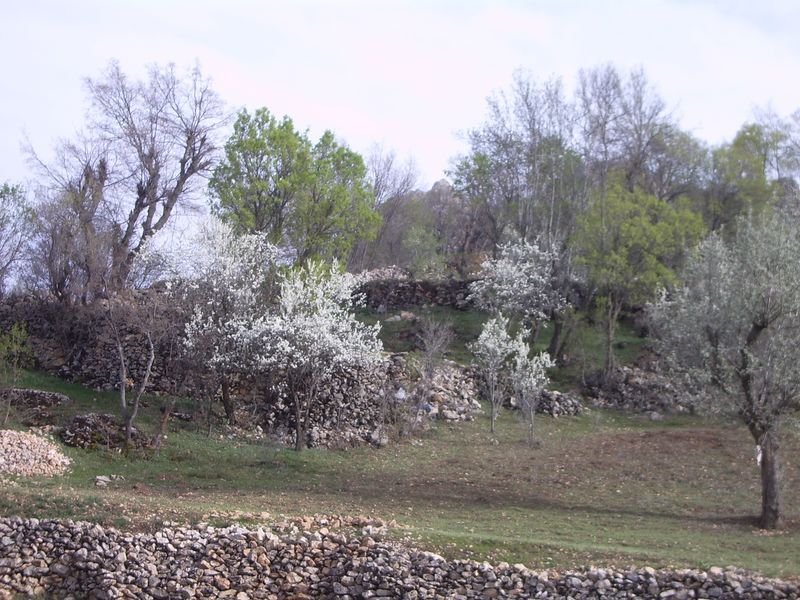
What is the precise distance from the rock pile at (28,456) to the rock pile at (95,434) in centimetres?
120

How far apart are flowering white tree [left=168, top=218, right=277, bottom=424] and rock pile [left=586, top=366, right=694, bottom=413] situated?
16.2 meters

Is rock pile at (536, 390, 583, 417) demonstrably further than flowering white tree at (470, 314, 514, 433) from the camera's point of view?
Yes

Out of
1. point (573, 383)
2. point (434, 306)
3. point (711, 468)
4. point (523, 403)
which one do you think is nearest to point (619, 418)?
point (573, 383)

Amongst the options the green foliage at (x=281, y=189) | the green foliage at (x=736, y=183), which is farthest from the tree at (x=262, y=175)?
the green foliage at (x=736, y=183)

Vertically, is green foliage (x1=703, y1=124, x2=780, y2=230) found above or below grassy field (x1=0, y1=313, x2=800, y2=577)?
above

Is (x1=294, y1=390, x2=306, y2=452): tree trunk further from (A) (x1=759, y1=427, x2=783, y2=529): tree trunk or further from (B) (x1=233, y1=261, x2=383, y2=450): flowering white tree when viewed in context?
(A) (x1=759, y1=427, x2=783, y2=529): tree trunk

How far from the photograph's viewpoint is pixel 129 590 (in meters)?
16.1

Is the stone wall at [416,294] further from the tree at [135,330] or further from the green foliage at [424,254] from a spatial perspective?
the tree at [135,330]

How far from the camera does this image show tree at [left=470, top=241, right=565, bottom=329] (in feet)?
138

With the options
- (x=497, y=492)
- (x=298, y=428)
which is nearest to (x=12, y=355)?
(x=298, y=428)

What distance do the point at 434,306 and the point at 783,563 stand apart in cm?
3262

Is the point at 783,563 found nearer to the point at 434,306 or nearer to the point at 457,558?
the point at 457,558

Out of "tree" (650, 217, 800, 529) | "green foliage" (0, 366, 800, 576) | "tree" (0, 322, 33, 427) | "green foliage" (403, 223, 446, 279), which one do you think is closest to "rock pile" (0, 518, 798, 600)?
"green foliage" (0, 366, 800, 576)

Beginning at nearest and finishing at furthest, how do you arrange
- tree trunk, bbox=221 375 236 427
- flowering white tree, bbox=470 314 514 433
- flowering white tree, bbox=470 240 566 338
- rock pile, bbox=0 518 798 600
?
rock pile, bbox=0 518 798 600, tree trunk, bbox=221 375 236 427, flowering white tree, bbox=470 314 514 433, flowering white tree, bbox=470 240 566 338
